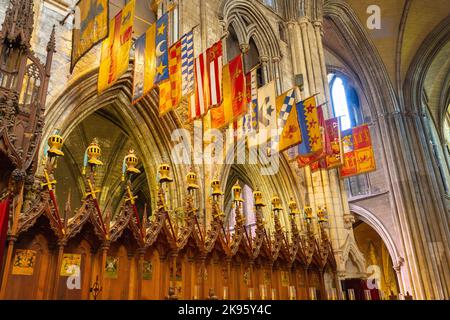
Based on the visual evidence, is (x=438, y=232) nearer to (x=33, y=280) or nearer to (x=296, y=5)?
(x=296, y=5)

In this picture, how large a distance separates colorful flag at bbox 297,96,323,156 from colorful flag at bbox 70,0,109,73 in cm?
529

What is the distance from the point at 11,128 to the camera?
515 cm

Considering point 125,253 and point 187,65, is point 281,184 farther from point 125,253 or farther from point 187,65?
point 125,253

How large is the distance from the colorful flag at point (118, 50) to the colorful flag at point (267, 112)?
367 centimetres

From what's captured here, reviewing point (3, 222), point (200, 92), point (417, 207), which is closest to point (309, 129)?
point (200, 92)

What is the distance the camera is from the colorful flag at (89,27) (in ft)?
21.9

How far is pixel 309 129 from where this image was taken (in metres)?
9.59

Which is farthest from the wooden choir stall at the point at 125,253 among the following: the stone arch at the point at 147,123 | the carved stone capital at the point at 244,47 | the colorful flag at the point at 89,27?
the carved stone capital at the point at 244,47

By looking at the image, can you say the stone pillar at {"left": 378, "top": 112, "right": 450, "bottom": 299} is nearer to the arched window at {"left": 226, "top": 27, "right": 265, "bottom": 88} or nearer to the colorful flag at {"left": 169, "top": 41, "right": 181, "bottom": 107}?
the arched window at {"left": 226, "top": 27, "right": 265, "bottom": 88}

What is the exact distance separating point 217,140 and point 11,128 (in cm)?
523

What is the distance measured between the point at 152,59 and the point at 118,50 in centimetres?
66

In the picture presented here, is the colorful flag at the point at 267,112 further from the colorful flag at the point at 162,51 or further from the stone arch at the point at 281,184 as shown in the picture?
the colorful flag at the point at 162,51

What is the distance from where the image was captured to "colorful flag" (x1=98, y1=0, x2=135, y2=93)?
7.00 metres
